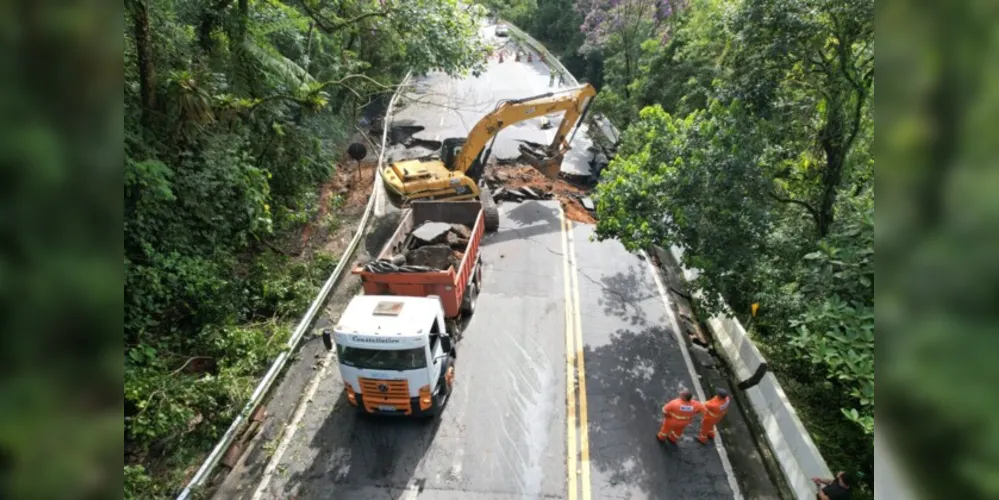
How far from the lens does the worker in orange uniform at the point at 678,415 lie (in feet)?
26.5

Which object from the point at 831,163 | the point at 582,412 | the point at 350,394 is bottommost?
the point at 582,412

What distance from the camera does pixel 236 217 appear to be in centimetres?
1167

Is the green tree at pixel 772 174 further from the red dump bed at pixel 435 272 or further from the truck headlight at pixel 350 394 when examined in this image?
the truck headlight at pixel 350 394

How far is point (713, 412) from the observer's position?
8.34 m

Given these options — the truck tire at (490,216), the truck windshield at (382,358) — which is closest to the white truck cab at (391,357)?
the truck windshield at (382,358)

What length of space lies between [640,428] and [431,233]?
5956mm

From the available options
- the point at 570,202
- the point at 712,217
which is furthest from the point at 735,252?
the point at 570,202

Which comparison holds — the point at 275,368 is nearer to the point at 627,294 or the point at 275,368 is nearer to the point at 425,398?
the point at 425,398

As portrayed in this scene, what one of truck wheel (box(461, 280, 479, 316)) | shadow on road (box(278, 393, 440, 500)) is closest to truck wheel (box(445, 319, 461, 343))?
truck wheel (box(461, 280, 479, 316))

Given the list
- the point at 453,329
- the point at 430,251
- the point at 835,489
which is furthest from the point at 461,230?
the point at 835,489

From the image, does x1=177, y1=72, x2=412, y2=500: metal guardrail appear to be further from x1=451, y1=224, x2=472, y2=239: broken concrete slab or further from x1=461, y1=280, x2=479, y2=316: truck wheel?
x1=461, y1=280, x2=479, y2=316: truck wheel

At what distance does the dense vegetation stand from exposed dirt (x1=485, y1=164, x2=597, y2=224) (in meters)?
5.09

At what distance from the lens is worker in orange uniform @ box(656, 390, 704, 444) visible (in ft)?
26.5
